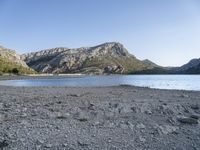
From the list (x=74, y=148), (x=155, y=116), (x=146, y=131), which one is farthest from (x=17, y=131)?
(x=155, y=116)

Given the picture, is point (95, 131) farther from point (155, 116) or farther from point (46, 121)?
point (155, 116)

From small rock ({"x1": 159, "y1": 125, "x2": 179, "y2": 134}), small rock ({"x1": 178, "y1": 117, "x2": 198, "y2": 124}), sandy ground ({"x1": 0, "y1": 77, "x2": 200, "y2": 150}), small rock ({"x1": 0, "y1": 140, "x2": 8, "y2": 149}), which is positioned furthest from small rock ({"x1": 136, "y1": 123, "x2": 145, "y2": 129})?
small rock ({"x1": 0, "y1": 140, "x2": 8, "y2": 149})

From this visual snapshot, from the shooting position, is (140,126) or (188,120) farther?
(188,120)

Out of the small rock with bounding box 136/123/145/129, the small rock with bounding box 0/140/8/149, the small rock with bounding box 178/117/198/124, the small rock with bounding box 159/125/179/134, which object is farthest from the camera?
the small rock with bounding box 178/117/198/124

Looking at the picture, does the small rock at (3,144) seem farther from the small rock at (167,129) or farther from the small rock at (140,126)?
the small rock at (167,129)

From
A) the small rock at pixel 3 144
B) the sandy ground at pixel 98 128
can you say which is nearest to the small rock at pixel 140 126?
the sandy ground at pixel 98 128

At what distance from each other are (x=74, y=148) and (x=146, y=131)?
474 centimetres

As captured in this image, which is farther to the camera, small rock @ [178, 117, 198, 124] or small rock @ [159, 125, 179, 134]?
small rock @ [178, 117, 198, 124]

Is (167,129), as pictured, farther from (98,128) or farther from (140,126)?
(98,128)

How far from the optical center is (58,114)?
20031 millimetres

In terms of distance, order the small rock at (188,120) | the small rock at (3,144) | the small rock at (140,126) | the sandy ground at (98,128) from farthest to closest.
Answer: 1. the small rock at (188,120)
2. the small rock at (140,126)
3. the sandy ground at (98,128)
4. the small rock at (3,144)

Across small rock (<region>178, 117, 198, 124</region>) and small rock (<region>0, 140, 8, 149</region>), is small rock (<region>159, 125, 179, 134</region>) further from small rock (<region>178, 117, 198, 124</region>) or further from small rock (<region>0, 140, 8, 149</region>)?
small rock (<region>0, 140, 8, 149</region>)

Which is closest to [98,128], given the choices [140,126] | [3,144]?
[140,126]

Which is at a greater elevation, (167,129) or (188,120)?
(188,120)
